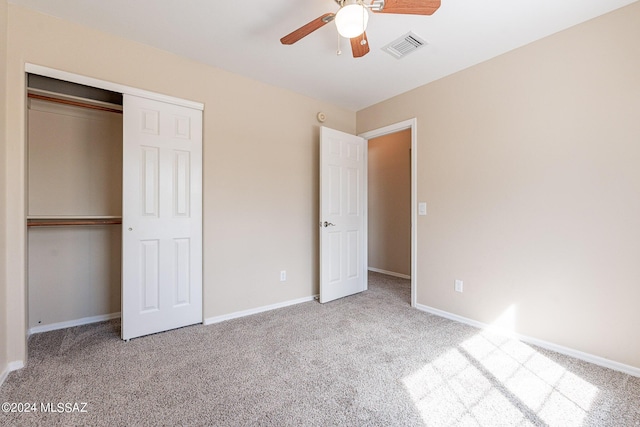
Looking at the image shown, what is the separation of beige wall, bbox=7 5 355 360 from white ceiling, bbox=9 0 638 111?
163mm

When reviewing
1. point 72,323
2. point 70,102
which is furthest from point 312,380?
point 70,102

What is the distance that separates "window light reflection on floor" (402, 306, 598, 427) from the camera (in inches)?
56.8

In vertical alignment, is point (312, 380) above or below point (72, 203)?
below

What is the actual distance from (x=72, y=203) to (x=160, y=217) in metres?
0.98

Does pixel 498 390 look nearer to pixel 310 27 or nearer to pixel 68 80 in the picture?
pixel 310 27

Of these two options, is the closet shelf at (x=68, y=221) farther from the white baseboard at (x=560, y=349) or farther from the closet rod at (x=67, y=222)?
the white baseboard at (x=560, y=349)

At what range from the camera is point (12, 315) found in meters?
1.85

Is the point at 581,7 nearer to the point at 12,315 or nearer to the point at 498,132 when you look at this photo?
the point at 498,132

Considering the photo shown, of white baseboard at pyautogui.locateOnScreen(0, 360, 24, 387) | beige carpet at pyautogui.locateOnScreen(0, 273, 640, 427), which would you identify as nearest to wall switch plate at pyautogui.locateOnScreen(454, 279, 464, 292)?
beige carpet at pyautogui.locateOnScreen(0, 273, 640, 427)

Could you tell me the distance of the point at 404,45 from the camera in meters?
2.32

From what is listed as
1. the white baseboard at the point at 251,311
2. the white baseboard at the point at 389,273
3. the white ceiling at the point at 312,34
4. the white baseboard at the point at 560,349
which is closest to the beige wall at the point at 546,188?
the white baseboard at the point at 560,349

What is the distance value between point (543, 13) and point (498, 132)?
2.84 ft

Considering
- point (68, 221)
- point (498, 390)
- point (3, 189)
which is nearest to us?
point (498, 390)

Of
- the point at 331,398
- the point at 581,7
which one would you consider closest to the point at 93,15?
the point at 331,398
